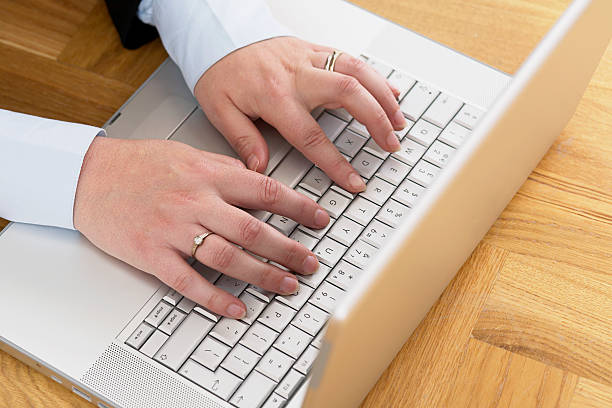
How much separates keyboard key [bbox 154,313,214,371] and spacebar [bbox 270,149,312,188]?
0.18 metres

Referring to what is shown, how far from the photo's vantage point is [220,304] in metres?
0.66

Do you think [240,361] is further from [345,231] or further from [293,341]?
[345,231]

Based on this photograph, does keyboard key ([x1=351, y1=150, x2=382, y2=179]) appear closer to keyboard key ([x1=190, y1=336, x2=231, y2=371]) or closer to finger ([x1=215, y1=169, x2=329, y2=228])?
finger ([x1=215, y1=169, x2=329, y2=228])

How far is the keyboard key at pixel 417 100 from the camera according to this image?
787mm

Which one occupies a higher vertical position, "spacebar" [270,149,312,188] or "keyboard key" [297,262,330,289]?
"spacebar" [270,149,312,188]

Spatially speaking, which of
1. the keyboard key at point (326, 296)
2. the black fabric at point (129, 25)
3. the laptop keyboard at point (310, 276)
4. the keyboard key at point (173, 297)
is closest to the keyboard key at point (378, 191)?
the laptop keyboard at point (310, 276)

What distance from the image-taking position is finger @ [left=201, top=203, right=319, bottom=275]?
26.7 inches

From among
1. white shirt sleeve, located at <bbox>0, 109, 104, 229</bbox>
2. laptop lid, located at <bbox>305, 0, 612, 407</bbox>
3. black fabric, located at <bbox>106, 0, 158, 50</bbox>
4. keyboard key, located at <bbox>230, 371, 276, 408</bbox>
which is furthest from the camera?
black fabric, located at <bbox>106, 0, 158, 50</bbox>

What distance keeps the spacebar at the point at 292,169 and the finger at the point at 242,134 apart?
Result: 0.02 metres

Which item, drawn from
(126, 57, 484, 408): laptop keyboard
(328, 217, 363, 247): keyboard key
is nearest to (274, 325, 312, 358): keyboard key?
(126, 57, 484, 408): laptop keyboard

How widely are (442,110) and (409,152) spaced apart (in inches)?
2.6

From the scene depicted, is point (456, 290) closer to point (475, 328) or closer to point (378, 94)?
point (475, 328)

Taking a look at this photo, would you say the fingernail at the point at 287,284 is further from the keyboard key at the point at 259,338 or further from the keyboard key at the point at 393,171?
the keyboard key at the point at 393,171

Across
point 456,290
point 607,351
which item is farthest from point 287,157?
point 607,351
